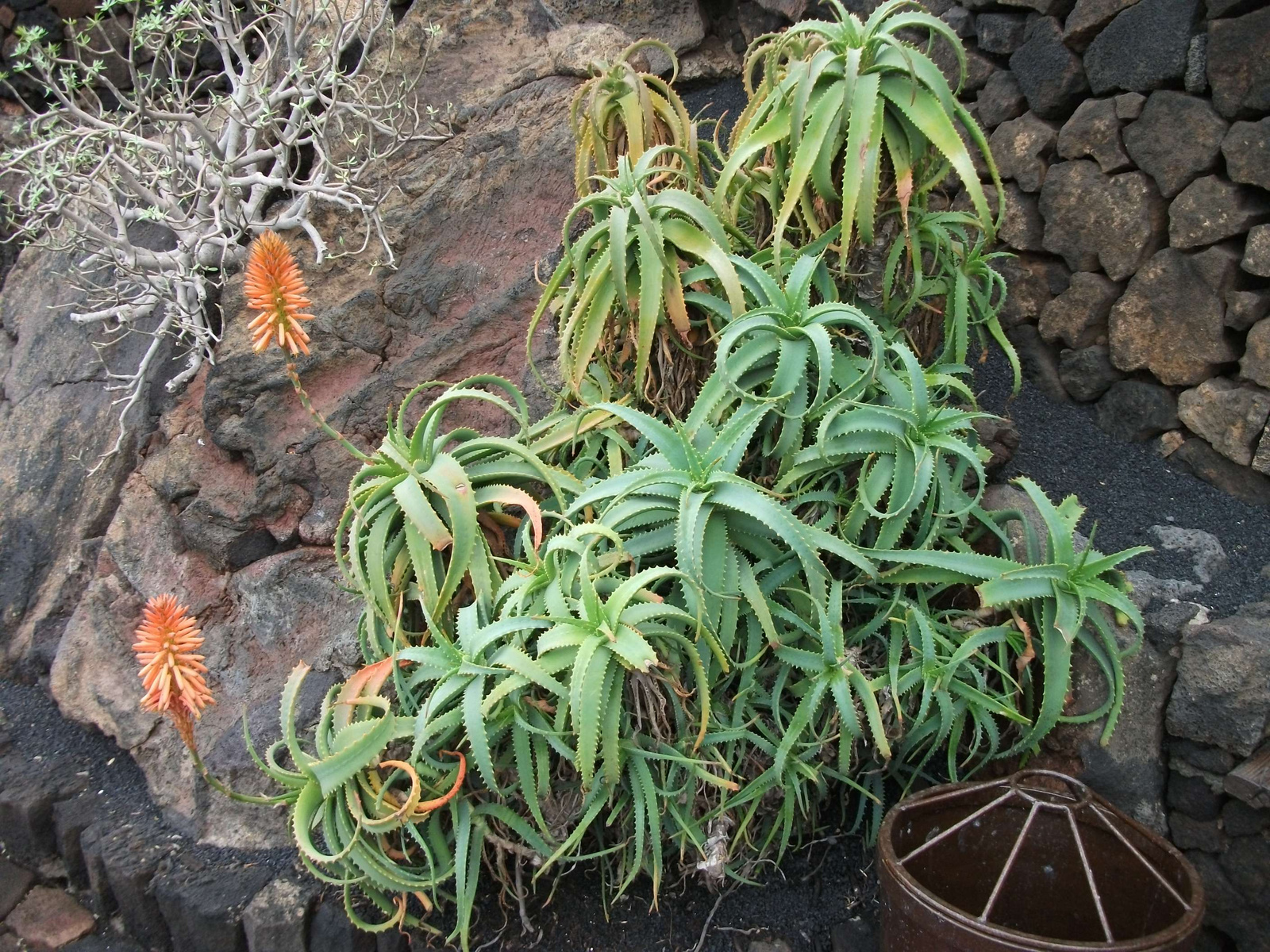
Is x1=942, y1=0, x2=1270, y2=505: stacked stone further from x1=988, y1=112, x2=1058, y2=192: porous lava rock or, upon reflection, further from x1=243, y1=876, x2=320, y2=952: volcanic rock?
x1=243, y1=876, x2=320, y2=952: volcanic rock

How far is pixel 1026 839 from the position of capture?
200 cm

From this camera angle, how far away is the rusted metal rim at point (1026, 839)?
1.60m

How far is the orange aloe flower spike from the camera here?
152 centimetres

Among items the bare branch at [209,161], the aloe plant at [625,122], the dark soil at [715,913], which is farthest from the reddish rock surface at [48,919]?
the aloe plant at [625,122]

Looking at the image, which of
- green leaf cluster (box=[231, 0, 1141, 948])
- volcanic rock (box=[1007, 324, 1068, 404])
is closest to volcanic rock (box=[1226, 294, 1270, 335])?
volcanic rock (box=[1007, 324, 1068, 404])

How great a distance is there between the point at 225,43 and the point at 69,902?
2500mm

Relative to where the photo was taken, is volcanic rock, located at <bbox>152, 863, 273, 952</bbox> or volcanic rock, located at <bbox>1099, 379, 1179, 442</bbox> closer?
volcanic rock, located at <bbox>152, 863, 273, 952</bbox>

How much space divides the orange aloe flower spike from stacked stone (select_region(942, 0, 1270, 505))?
7.57 ft

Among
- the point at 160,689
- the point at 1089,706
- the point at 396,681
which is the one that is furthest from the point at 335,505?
the point at 1089,706

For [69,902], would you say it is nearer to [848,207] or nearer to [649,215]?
[649,215]

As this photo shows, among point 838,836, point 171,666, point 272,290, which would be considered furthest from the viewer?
point 838,836

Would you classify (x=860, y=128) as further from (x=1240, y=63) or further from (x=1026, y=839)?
(x=1026, y=839)

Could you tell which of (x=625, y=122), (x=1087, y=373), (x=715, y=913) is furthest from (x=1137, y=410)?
(x=715, y=913)

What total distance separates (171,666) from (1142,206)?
7.90ft
